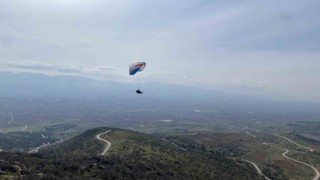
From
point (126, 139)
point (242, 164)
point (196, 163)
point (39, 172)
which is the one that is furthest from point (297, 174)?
point (39, 172)

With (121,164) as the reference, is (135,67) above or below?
above

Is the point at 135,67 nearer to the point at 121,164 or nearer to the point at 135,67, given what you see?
the point at 135,67

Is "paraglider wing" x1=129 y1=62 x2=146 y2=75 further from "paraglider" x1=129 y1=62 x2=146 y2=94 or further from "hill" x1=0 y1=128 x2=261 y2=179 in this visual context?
"hill" x1=0 y1=128 x2=261 y2=179

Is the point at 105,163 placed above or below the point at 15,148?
above

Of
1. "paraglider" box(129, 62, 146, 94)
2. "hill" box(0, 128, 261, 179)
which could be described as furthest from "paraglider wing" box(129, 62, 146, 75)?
"hill" box(0, 128, 261, 179)

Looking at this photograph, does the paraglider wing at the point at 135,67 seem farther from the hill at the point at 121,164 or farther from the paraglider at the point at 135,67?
the hill at the point at 121,164

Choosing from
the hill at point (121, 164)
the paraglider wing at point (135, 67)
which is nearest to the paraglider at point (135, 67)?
the paraglider wing at point (135, 67)

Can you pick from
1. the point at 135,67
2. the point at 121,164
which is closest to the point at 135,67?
the point at 135,67

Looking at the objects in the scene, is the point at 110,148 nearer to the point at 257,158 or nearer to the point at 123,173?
the point at 123,173
